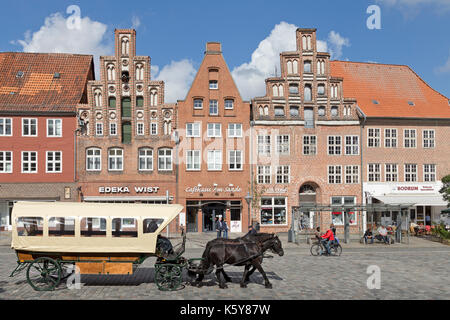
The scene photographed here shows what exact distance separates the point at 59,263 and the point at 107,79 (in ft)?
83.6

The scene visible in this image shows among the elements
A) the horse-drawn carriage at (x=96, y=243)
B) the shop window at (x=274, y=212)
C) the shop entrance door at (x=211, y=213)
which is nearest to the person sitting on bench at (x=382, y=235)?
the shop window at (x=274, y=212)

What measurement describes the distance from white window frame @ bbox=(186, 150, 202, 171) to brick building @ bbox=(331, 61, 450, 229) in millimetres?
13697

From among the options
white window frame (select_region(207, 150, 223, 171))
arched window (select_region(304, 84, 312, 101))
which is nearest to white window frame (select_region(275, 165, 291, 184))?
white window frame (select_region(207, 150, 223, 171))

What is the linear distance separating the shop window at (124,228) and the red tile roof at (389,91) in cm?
2915

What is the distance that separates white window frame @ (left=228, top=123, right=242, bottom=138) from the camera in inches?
1504

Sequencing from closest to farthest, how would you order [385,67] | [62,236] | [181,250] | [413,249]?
1. [62,236]
2. [181,250]
3. [413,249]
4. [385,67]

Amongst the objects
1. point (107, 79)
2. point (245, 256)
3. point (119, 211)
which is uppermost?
point (107, 79)

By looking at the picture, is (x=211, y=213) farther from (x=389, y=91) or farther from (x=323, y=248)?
(x=389, y=91)

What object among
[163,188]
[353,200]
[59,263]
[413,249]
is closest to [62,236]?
[59,263]

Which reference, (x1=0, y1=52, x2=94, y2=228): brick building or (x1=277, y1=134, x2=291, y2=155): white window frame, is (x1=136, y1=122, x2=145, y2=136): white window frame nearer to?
(x1=0, y1=52, x2=94, y2=228): brick building

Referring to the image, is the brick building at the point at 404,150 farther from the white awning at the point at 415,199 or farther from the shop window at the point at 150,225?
the shop window at the point at 150,225

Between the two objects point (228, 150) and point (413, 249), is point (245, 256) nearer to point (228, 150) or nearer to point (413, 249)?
point (413, 249)

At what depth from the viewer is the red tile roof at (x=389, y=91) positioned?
1570 inches

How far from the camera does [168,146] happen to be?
37.6 meters
